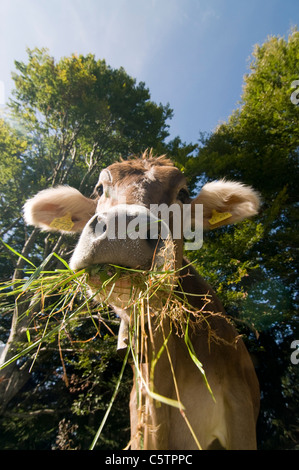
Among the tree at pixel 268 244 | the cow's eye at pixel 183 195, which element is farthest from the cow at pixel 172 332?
the tree at pixel 268 244

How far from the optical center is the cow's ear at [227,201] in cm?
304

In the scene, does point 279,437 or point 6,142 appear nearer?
point 279,437

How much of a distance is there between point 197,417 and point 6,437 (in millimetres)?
7406

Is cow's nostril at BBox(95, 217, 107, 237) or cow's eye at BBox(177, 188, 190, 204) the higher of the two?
cow's eye at BBox(177, 188, 190, 204)

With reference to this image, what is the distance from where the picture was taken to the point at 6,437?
6.84 metres

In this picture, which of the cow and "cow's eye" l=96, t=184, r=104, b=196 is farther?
"cow's eye" l=96, t=184, r=104, b=196

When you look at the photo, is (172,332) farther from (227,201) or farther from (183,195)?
(227,201)

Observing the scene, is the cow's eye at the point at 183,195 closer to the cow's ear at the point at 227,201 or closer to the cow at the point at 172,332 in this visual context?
the cow at the point at 172,332

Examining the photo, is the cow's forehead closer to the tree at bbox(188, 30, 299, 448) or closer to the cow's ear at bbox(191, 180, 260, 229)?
the cow's ear at bbox(191, 180, 260, 229)

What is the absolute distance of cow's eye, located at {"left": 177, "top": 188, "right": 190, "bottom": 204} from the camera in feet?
9.55

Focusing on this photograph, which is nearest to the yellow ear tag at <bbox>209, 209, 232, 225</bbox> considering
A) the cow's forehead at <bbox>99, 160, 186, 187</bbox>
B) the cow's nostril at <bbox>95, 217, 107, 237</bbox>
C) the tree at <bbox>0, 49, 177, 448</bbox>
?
the cow's forehead at <bbox>99, 160, 186, 187</bbox>

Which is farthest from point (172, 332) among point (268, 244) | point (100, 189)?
point (268, 244)
